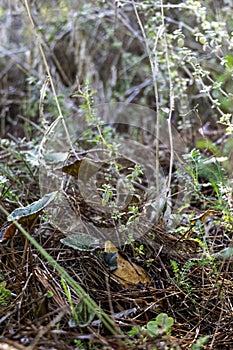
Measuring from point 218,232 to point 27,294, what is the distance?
689mm

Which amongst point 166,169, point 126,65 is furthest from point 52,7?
point 166,169

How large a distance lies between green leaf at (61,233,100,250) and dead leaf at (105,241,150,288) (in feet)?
0.21

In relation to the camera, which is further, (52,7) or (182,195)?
(52,7)

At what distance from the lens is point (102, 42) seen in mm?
2816

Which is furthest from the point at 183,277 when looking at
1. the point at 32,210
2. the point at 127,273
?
the point at 32,210

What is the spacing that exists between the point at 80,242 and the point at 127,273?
0.16m

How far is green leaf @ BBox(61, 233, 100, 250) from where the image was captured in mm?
1158

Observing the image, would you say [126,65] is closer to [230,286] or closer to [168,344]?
[230,286]

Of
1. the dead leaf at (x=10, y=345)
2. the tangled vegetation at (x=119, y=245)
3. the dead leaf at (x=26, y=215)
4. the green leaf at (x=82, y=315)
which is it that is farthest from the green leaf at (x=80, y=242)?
the dead leaf at (x=10, y=345)

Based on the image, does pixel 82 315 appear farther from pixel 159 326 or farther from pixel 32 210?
pixel 32 210

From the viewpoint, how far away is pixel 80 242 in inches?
46.3

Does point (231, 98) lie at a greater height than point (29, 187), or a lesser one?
greater

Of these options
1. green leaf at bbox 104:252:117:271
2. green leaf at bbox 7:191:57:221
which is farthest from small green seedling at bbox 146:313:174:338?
green leaf at bbox 7:191:57:221

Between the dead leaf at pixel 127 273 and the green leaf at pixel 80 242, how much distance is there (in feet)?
0.21
